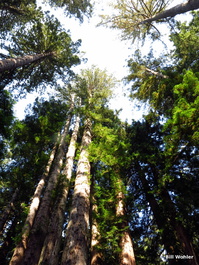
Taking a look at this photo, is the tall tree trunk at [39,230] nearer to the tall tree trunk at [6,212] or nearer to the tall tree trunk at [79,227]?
the tall tree trunk at [79,227]

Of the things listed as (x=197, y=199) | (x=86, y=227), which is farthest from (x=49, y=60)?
(x=197, y=199)

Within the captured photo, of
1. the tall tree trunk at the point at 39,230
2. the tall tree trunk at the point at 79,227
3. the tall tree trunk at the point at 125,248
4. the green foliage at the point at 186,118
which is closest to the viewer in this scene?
the tall tree trunk at the point at 79,227

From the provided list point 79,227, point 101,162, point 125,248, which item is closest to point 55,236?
point 79,227

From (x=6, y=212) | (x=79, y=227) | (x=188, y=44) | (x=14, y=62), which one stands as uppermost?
(x=188, y=44)

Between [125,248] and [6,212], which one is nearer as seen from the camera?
[125,248]

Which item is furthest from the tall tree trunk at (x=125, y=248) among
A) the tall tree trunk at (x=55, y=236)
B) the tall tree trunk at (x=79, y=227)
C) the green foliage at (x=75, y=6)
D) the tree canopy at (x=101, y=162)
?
the green foliage at (x=75, y=6)

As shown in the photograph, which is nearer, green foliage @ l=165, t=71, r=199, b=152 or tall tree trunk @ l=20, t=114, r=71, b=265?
green foliage @ l=165, t=71, r=199, b=152

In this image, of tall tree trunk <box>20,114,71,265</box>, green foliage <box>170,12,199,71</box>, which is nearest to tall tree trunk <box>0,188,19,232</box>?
tall tree trunk <box>20,114,71,265</box>

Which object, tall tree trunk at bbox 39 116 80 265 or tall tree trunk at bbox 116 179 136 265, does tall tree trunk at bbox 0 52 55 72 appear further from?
tall tree trunk at bbox 116 179 136 265

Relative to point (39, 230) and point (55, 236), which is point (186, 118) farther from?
point (39, 230)

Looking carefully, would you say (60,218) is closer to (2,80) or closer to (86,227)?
(86,227)

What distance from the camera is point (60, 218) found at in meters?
6.82

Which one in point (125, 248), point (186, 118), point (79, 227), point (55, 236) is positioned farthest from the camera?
point (55, 236)

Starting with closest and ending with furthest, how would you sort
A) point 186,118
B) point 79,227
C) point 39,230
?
point 79,227, point 186,118, point 39,230
